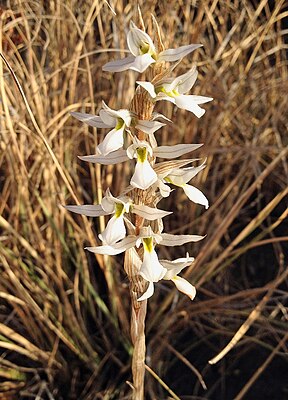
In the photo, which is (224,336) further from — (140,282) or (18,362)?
(140,282)

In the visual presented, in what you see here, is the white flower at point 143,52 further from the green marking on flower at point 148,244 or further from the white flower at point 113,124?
the green marking on flower at point 148,244

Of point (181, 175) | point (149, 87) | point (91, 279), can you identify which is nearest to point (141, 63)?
point (149, 87)

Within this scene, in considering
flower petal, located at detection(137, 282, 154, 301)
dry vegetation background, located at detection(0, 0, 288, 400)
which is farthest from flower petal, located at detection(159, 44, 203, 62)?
dry vegetation background, located at detection(0, 0, 288, 400)

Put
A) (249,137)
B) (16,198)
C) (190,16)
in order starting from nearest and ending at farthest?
(16,198) < (190,16) < (249,137)

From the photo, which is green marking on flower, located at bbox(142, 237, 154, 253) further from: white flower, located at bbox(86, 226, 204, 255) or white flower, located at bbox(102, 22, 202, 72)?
white flower, located at bbox(102, 22, 202, 72)

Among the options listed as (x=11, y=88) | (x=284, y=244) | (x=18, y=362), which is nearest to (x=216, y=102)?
(x=284, y=244)

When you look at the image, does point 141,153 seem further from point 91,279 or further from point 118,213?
point 91,279

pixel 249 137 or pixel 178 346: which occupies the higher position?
pixel 249 137
